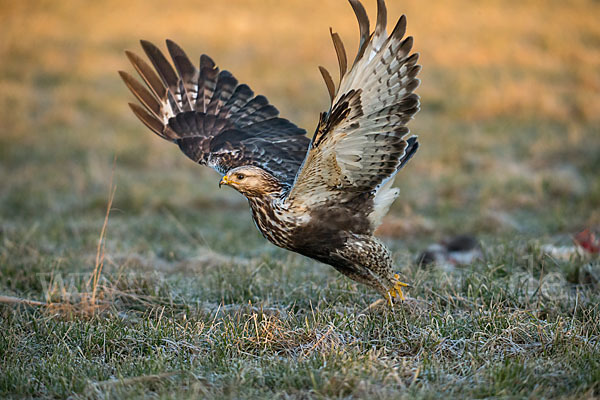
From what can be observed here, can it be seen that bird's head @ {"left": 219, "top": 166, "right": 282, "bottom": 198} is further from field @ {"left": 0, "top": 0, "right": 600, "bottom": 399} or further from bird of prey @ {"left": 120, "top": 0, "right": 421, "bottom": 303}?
field @ {"left": 0, "top": 0, "right": 600, "bottom": 399}

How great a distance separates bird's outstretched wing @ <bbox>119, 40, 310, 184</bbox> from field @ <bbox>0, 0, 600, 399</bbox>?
856 mm

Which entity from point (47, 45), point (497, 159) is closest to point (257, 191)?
point (497, 159)

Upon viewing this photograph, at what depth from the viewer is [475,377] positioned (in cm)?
323

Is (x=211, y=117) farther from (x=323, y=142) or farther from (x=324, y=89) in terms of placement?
(x=324, y=89)

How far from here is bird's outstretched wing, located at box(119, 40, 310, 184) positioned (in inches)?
202

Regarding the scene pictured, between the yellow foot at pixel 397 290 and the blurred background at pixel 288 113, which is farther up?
the blurred background at pixel 288 113

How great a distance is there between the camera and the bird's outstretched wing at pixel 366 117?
3.57 metres

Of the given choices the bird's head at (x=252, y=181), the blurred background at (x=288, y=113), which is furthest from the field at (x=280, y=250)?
the bird's head at (x=252, y=181)

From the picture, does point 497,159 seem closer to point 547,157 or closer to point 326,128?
point 547,157

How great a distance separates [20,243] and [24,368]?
264 centimetres

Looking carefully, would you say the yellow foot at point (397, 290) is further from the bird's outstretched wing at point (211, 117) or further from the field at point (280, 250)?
the bird's outstretched wing at point (211, 117)

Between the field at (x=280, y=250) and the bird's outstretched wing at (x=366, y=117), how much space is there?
89cm

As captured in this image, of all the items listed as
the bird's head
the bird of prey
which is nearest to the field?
the bird of prey

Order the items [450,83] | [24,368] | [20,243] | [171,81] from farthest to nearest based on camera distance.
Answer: [450,83]
[20,243]
[171,81]
[24,368]
